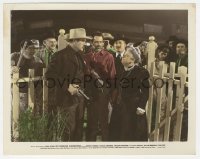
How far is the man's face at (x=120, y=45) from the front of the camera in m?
1.03

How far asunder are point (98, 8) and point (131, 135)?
0.45 m

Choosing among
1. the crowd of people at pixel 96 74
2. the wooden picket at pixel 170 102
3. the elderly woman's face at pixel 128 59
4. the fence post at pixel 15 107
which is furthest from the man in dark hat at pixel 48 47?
the wooden picket at pixel 170 102

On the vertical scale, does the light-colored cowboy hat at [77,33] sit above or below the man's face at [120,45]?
above

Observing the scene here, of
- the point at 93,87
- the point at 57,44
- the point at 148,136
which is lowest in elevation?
the point at 148,136

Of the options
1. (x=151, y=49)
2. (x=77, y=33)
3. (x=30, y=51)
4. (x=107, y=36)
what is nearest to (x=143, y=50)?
(x=151, y=49)

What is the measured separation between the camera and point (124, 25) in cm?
103

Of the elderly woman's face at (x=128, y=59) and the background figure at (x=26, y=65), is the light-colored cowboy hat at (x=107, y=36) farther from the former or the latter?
the background figure at (x=26, y=65)

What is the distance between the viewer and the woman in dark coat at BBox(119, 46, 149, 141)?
103 cm

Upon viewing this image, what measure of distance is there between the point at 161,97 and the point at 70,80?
0.32m

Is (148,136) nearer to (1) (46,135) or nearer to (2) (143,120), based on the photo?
(2) (143,120)

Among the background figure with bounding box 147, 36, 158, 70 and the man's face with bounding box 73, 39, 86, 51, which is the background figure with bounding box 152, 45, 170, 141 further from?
the man's face with bounding box 73, 39, 86, 51

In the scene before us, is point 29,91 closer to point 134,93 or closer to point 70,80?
point 70,80

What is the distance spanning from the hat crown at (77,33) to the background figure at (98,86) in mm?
42
